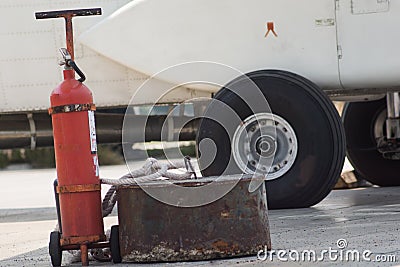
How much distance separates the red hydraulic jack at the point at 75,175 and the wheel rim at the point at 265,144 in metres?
2.41

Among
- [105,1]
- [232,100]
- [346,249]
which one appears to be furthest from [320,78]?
[346,249]

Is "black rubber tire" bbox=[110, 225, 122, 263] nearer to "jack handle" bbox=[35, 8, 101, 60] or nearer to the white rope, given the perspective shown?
the white rope

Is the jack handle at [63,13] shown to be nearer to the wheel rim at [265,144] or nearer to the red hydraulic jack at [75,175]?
the red hydraulic jack at [75,175]

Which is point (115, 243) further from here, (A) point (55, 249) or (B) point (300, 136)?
(B) point (300, 136)

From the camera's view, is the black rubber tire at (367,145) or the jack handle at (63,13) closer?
the jack handle at (63,13)

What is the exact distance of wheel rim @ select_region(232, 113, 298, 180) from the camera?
7383 mm

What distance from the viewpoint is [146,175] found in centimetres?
527

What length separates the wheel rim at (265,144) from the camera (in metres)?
7.38

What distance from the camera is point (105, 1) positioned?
793cm

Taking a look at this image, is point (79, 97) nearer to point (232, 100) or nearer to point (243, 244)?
point (243, 244)

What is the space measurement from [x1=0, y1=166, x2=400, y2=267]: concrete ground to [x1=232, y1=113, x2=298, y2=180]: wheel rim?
379 millimetres

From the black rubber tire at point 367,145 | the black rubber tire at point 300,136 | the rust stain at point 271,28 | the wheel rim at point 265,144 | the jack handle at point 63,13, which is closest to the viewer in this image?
the jack handle at point 63,13

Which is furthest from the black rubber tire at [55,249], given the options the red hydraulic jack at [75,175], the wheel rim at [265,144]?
the wheel rim at [265,144]

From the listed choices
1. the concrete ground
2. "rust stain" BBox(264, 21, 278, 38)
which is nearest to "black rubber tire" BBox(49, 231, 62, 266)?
the concrete ground
